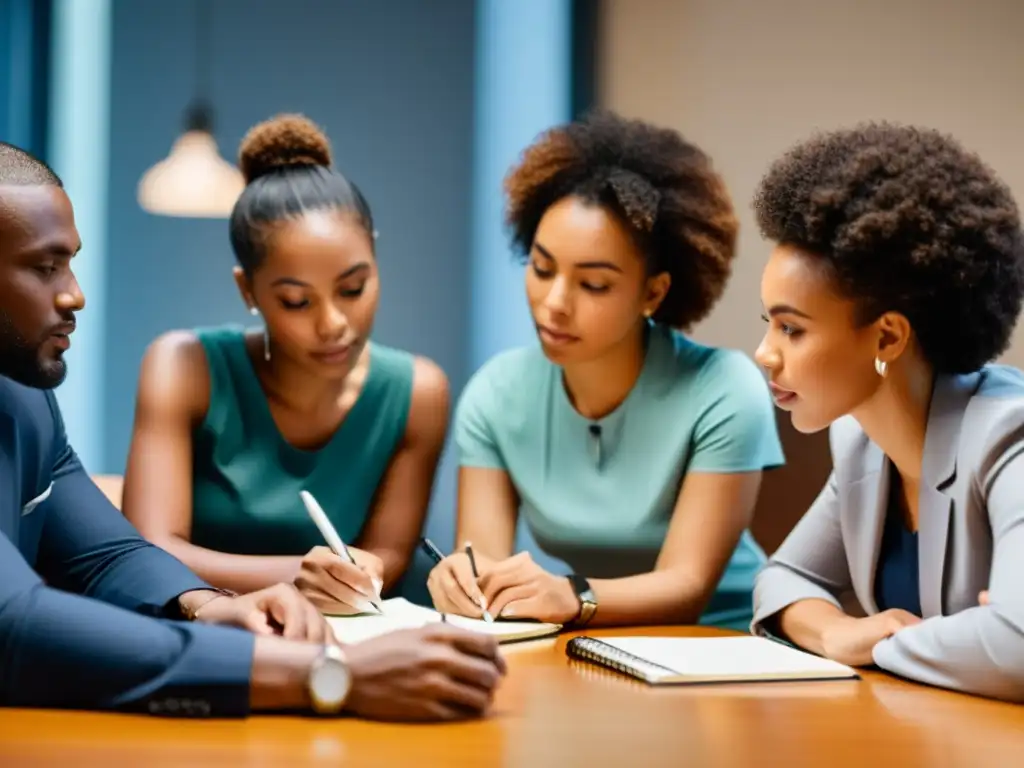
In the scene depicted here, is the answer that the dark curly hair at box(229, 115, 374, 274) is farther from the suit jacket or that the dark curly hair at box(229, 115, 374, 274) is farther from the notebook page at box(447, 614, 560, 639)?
the suit jacket

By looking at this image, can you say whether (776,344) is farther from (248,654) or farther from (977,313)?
(248,654)

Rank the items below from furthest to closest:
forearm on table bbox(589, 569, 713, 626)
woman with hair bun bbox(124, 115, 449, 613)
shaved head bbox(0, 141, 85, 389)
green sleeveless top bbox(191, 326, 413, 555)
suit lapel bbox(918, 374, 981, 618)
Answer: green sleeveless top bbox(191, 326, 413, 555)
woman with hair bun bbox(124, 115, 449, 613)
forearm on table bbox(589, 569, 713, 626)
suit lapel bbox(918, 374, 981, 618)
shaved head bbox(0, 141, 85, 389)

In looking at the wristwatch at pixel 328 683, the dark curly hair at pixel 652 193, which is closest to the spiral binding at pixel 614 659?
the wristwatch at pixel 328 683

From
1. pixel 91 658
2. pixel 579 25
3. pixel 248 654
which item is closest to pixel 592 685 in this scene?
pixel 248 654

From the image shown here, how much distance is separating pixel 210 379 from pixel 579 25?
5.74 ft

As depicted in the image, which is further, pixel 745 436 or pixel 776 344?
pixel 745 436

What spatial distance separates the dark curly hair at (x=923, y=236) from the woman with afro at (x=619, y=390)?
0.57 meters

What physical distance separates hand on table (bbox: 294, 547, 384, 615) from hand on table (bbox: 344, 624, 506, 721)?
0.55 meters

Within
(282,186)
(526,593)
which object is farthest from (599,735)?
(282,186)

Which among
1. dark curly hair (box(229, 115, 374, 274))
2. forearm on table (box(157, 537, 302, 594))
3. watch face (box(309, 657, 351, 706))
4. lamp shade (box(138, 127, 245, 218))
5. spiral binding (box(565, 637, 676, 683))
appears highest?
lamp shade (box(138, 127, 245, 218))

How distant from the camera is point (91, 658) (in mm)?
1247

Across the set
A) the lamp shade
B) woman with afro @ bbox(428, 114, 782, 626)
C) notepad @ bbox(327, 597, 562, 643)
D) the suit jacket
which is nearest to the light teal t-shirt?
woman with afro @ bbox(428, 114, 782, 626)

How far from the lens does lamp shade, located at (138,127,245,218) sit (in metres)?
3.63

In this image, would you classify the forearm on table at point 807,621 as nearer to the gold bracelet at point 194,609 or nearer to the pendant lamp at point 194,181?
the gold bracelet at point 194,609
